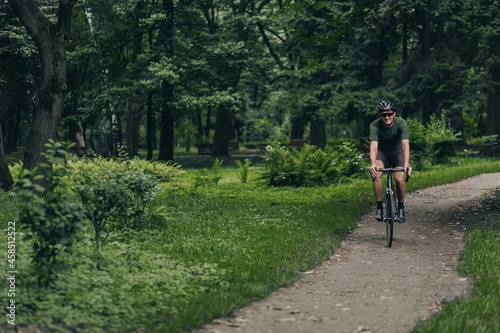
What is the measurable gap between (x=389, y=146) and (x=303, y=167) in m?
9.15

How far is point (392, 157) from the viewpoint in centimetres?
918

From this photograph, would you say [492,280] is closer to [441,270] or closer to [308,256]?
[441,270]

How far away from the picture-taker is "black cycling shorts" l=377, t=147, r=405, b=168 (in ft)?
29.8

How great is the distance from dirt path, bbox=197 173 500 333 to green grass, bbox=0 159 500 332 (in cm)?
27

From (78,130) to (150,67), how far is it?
38.4 feet

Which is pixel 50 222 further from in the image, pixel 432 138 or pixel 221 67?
pixel 221 67

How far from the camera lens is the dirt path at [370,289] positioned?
216 inches

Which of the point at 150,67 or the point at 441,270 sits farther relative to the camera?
the point at 150,67

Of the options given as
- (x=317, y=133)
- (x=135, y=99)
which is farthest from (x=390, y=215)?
(x=317, y=133)

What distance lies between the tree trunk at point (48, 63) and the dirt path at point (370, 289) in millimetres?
7441

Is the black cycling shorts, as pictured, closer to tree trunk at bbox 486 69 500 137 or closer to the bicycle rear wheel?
the bicycle rear wheel

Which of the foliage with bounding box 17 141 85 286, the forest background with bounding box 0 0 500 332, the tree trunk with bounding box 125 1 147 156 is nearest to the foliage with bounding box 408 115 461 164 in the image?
the forest background with bounding box 0 0 500 332

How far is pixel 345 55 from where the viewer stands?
14.5m

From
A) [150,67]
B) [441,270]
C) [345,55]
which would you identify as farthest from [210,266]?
[150,67]
